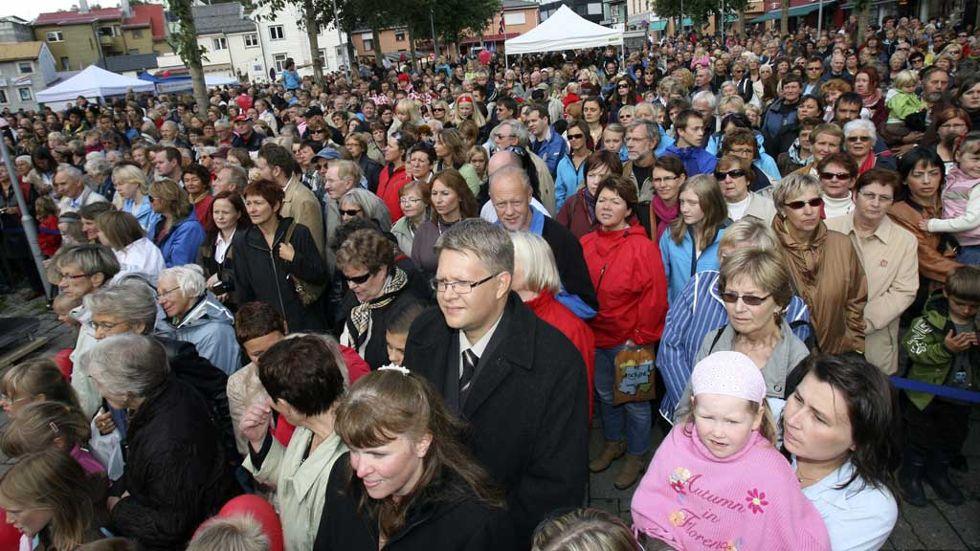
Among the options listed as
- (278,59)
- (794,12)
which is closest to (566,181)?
(794,12)

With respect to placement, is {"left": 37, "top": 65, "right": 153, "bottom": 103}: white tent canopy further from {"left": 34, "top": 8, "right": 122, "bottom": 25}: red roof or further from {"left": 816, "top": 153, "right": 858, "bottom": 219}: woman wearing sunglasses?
{"left": 34, "top": 8, "right": 122, "bottom": 25}: red roof

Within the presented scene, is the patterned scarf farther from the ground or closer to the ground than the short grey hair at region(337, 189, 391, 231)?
closer to the ground

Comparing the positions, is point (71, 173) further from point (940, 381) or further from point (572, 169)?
point (940, 381)

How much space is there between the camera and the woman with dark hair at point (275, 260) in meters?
4.36

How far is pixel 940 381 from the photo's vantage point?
333cm

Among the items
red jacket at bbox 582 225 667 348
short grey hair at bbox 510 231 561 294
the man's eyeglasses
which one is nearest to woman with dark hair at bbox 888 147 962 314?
red jacket at bbox 582 225 667 348

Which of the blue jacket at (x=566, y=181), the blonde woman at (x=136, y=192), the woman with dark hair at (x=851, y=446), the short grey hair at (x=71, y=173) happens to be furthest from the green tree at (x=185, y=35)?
the woman with dark hair at (x=851, y=446)

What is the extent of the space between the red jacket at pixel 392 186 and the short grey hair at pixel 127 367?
353cm

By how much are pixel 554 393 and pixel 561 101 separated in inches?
389

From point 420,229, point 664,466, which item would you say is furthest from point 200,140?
point 664,466

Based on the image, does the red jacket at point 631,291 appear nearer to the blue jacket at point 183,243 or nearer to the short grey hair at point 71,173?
the blue jacket at point 183,243

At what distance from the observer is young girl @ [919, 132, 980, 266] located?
12.6 feet

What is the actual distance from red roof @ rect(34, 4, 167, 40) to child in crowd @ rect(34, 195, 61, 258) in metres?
73.0

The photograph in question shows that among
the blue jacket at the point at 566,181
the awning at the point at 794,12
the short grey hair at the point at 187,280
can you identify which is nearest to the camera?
the short grey hair at the point at 187,280
